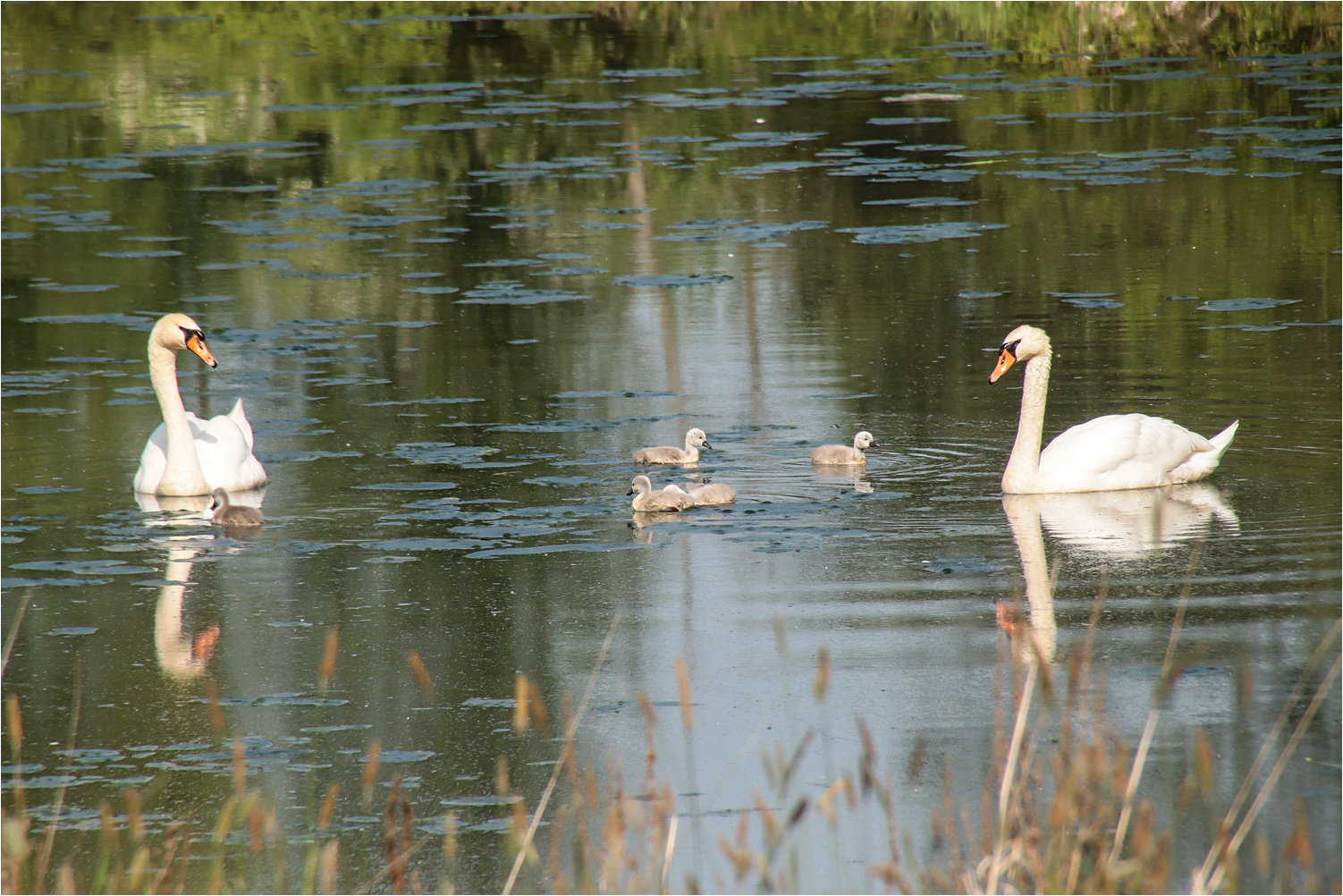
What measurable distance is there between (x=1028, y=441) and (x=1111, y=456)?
15.8 inches

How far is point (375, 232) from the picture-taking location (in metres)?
17.2

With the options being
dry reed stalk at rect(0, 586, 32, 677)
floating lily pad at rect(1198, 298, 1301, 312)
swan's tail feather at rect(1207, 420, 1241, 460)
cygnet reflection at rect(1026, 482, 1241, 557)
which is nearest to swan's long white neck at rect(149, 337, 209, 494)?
dry reed stalk at rect(0, 586, 32, 677)

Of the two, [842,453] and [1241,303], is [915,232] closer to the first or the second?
[1241,303]

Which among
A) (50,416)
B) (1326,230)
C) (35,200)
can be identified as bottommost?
(50,416)

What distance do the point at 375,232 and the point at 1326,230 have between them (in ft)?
29.5

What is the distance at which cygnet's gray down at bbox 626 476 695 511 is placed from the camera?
26.8ft

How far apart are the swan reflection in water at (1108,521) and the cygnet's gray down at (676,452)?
65.4 inches

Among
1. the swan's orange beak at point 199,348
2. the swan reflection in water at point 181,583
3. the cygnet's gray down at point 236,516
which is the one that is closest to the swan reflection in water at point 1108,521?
the swan reflection in water at point 181,583

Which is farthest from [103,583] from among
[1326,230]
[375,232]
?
[1326,230]

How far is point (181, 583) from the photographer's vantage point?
7438mm

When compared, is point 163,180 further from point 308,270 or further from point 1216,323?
point 1216,323

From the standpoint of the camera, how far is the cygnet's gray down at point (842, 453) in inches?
345

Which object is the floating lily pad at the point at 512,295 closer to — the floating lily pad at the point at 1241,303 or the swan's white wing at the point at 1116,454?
the floating lily pad at the point at 1241,303

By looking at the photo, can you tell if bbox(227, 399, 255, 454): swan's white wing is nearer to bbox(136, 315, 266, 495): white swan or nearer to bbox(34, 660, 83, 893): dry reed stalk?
bbox(136, 315, 266, 495): white swan
